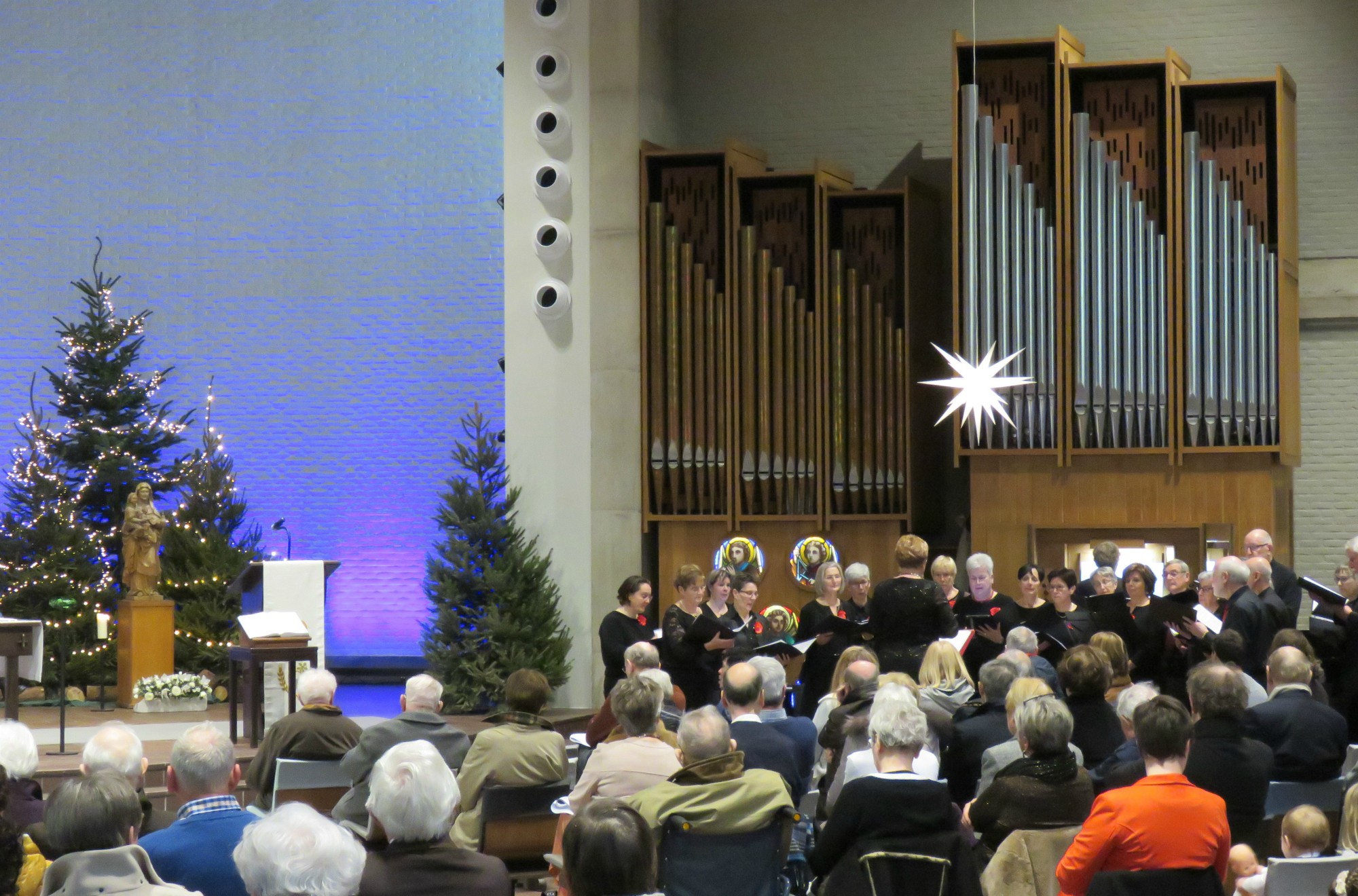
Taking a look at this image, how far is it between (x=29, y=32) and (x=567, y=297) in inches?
247

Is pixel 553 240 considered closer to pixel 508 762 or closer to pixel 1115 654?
pixel 1115 654

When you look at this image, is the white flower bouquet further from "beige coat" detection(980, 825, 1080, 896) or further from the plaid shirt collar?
"beige coat" detection(980, 825, 1080, 896)

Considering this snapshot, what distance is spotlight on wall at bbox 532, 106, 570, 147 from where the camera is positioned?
11.3m

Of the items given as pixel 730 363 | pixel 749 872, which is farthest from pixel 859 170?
pixel 749 872

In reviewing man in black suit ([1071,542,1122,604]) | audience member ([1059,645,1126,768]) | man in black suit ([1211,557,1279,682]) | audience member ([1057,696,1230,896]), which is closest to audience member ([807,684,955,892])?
audience member ([1057,696,1230,896])

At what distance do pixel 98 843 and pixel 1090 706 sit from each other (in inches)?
129

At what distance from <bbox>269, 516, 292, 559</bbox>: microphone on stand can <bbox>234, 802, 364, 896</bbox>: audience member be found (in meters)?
10.1

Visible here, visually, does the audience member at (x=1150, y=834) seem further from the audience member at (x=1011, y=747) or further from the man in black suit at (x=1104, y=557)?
the man in black suit at (x=1104, y=557)

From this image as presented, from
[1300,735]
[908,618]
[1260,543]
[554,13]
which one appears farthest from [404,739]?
[554,13]

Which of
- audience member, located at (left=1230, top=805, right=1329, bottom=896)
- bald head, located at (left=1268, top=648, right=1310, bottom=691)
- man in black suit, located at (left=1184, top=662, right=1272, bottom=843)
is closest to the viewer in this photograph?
audience member, located at (left=1230, top=805, right=1329, bottom=896)

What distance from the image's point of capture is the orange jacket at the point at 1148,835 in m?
3.99

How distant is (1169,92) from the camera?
10562 mm

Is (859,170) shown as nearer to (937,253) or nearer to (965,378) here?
(937,253)

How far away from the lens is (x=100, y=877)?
3.31 meters
